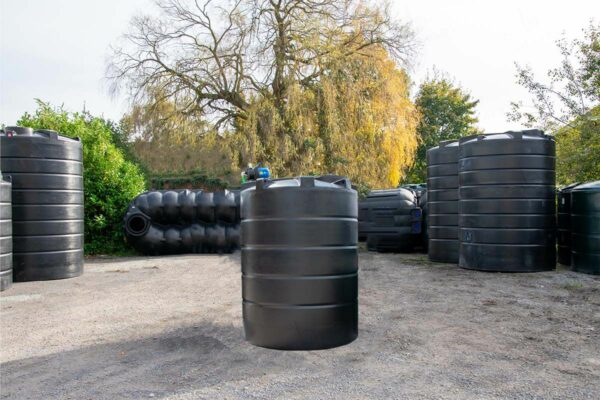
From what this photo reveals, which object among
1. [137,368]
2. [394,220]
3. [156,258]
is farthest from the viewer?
[394,220]

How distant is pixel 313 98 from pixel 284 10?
12.0 ft

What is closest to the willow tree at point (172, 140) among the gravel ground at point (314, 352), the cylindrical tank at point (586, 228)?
the gravel ground at point (314, 352)

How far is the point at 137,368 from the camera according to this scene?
3537 millimetres

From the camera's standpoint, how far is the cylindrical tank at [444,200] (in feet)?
28.1

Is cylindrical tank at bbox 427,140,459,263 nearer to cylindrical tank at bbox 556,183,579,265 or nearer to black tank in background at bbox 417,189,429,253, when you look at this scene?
black tank in background at bbox 417,189,429,253

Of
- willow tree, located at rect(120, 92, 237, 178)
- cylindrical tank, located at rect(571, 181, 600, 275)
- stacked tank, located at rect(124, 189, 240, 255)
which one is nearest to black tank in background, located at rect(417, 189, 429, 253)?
cylindrical tank, located at rect(571, 181, 600, 275)

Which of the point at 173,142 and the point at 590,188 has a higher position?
the point at 173,142

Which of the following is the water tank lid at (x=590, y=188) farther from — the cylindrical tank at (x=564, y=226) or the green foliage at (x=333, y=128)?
the green foliage at (x=333, y=128)

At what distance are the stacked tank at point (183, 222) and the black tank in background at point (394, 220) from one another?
2970mm

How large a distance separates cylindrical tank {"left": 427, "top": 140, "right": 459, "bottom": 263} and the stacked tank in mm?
4004

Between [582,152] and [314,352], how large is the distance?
36.7ft

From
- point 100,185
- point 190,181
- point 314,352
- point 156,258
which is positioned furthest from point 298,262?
point 190,181

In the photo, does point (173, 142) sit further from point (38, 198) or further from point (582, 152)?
point (582, 152)

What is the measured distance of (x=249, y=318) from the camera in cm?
395
